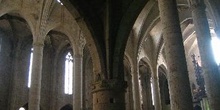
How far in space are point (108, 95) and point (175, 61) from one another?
263cm

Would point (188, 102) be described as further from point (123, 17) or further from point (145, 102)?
point (145, 102)

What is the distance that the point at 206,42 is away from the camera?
30.0ft

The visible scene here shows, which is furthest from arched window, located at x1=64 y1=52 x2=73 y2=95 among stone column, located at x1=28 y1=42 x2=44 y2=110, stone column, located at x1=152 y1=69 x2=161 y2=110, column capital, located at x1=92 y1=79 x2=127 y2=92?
column capital, located at x1=92 y1=79 x2=127 y2=92

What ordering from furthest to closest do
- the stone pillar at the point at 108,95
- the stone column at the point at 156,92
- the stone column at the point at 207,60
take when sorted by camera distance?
the stone column at the point at 156,92
the stone column at the point at 207,60
the stone pillar at the point at 108,95

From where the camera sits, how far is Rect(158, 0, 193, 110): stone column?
6.01 m

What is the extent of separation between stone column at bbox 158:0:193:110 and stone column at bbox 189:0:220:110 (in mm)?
2664

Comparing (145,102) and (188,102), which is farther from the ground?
(145,102)

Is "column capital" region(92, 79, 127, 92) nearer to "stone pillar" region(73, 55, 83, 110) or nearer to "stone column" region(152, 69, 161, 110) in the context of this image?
"stone pillar" region(73, 55, 83, 110)

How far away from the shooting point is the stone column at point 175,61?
601 centimetres

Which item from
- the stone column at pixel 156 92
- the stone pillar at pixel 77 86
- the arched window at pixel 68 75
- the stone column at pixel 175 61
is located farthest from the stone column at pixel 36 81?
the stone column at pixel 156 92

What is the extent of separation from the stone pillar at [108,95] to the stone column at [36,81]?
5.58 m

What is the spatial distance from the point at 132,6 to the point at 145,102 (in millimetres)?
16737

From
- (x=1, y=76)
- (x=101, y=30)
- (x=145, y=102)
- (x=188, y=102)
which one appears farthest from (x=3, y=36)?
(x=188, y=102)

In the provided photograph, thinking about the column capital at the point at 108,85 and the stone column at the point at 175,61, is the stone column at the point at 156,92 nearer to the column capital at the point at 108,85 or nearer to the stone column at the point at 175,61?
the column capital at the point at 108,85
